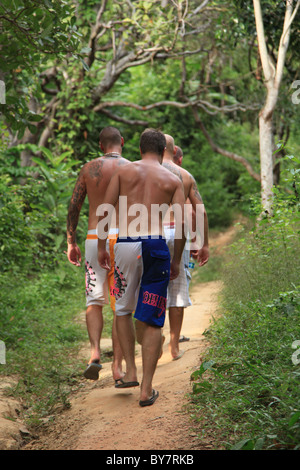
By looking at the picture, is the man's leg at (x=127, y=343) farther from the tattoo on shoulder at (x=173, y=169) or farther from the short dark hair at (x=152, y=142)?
the tattoo on shoulder at (x=173, y=169)

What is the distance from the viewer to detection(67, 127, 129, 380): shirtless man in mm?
4797

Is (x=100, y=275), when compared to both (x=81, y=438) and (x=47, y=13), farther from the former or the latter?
(x=47, y=13)

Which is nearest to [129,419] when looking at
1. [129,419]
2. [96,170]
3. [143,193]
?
[129,419]

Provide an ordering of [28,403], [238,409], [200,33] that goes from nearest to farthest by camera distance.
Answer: [238,409]
[28,403]
[200,33]

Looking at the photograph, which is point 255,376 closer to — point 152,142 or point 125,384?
point 125,384

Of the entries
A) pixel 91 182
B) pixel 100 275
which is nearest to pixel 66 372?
pixel 100 275

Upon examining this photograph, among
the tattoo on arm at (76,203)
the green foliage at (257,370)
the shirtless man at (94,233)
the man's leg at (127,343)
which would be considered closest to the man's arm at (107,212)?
the shirtless man at (94,233)

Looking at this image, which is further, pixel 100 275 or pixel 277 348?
pixel 100 275

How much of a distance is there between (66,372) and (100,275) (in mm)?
1280

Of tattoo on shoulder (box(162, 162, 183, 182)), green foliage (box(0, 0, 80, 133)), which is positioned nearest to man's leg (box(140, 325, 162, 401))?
tattoo on shoulder (box(162, 162, 183, 182))

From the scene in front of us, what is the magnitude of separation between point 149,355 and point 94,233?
4.15 feet

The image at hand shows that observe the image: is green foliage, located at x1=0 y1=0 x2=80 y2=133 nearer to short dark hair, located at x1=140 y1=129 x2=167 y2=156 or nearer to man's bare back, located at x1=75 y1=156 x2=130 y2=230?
man's bare back, located at x1=75 y1=156 x2=130 y2=230

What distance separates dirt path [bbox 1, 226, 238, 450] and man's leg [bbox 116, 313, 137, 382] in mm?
204

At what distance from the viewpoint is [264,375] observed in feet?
11.3
